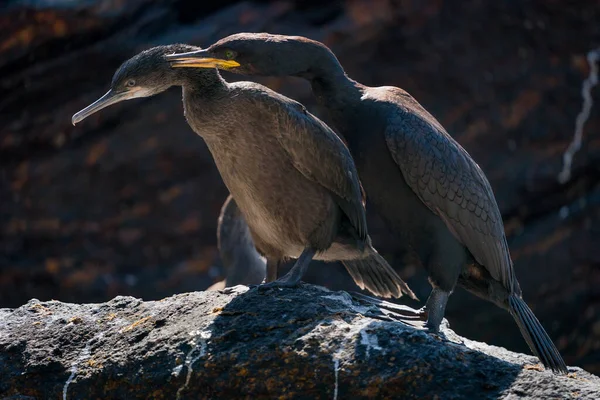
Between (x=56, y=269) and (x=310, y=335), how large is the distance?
5948 millimetres

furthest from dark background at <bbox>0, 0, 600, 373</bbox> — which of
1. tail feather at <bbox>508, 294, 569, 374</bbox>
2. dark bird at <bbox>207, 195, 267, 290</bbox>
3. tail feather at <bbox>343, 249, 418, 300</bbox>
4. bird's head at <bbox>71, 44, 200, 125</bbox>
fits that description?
tail feather at <bbox>508, 294, 569, 374</bbox>

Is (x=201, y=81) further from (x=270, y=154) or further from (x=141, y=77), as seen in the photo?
(x=270, y=154)

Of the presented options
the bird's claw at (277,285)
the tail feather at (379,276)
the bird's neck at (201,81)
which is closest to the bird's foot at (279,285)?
the bird's claw at (277,285)

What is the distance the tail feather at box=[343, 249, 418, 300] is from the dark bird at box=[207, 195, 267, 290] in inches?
75.3

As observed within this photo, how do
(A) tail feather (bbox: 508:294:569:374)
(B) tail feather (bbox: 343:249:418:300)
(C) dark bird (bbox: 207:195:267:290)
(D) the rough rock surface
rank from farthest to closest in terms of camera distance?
1. (C) dark bird (bbox: 207:195:267:290)
2. (B) tail feather (bbox: 343:249:418:300)
3. (A) tail feather (bbox: 508:294:569:374)
4. (D) the rough rock surface

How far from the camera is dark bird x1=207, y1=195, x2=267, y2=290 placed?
→ 22.5ft

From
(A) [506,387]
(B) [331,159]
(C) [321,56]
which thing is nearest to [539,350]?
(A) [506,387]

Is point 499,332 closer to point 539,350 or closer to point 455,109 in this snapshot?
point 455,109

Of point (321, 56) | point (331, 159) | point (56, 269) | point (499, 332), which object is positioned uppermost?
point (321, 56)

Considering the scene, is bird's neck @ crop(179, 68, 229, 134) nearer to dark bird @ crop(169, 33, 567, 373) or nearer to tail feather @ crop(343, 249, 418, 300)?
dark bird @ crop(169, 33, 567, 373)

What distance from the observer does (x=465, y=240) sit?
4.35 metres

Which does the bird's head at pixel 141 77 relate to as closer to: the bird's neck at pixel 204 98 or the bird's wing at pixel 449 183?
the bird's neck at pixel 204 98

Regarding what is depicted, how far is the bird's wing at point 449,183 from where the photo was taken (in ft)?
14.0

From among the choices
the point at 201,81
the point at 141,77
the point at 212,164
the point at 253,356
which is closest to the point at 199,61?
the point at 201,81
